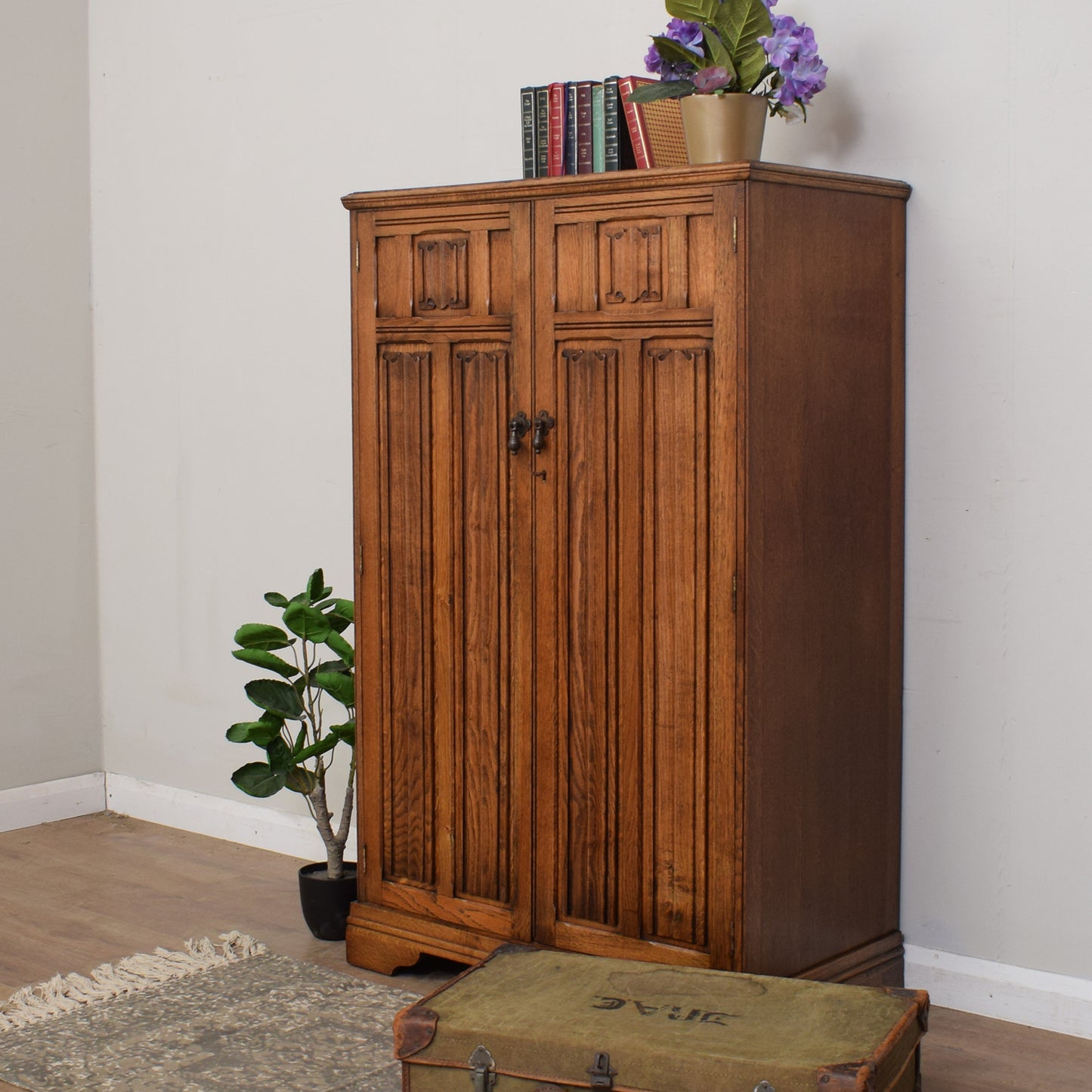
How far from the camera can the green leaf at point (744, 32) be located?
8.37 ft

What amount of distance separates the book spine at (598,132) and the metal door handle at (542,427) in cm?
49

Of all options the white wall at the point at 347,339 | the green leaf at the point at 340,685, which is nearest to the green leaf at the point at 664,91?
the white wall at the point at 347,339

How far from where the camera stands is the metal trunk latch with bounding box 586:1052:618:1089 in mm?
2113

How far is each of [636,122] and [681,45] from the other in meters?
0.18

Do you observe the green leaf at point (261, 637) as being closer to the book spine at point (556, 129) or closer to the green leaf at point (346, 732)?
the green leaf at point (346, 732)

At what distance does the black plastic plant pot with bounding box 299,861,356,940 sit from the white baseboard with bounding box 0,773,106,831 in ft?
4.22

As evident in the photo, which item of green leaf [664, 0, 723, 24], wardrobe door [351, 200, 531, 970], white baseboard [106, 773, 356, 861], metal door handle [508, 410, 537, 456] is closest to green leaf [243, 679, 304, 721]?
wardrobe door [351, 200, 531, 970]

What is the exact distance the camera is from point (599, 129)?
109 inches

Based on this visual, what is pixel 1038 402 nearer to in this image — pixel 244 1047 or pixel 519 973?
pixel 519 973

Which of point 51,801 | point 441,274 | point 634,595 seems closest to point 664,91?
point 441,274

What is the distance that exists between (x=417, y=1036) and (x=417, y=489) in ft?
3.50

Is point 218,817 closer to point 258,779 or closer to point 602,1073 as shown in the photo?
point 258,779

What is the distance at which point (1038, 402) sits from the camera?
2.66 meters

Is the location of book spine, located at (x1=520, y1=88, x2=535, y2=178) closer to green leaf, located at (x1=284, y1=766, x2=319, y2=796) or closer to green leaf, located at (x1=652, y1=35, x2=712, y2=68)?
Result: green leaf, located at (x1=652, y1=35, x2=712, y2=68)
